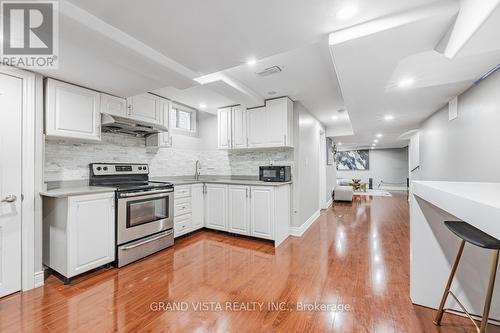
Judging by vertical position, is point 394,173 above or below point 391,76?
below

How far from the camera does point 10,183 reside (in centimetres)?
204

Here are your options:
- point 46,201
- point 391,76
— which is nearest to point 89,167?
point 46,201

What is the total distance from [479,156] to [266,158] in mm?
2861

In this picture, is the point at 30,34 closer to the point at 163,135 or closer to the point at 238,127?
the point at 163,135

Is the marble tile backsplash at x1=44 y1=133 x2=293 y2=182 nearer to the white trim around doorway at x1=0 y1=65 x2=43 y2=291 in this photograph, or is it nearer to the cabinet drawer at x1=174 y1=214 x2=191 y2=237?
the white trim around doorway at x1=0 y1=65 x2=43 y2=291

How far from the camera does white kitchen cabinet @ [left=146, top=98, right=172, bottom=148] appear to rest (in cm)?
348

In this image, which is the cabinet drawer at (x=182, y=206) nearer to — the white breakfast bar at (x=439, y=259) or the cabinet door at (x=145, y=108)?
the cabinet door at (x=145, y=108)

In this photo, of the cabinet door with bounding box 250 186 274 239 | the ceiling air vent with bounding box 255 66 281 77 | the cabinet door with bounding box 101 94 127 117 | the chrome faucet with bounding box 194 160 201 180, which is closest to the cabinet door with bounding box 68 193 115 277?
the cabinet door with bounding box 101 94 127 117

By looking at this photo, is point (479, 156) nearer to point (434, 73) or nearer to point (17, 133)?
→ point (434, 73)

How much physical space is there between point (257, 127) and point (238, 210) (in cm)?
153

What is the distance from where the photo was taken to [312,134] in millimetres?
4824

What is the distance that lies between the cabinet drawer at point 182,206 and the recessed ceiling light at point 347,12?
3206 millimetres

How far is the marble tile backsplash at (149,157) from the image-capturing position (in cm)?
263

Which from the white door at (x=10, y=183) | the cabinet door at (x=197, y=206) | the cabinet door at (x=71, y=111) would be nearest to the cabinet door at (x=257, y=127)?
the cabinet door at (x=197, y=206)
